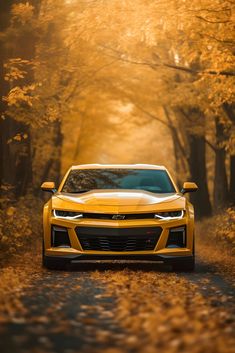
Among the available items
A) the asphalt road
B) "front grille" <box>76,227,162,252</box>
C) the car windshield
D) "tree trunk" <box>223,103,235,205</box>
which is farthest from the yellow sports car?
"tree trunk" <box>223,103,235,205</box>

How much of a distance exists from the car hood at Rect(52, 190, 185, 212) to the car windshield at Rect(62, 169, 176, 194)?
0.70m

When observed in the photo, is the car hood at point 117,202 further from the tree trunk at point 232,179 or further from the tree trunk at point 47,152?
the tree trunk at point 47,152

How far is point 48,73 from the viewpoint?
23.0m

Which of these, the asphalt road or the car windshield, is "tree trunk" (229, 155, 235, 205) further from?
the asphalt road

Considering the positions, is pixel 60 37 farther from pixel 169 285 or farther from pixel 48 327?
pixel 48 327

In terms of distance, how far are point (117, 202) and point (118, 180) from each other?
1474 mm

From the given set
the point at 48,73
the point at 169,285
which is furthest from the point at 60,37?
the point at 169,285

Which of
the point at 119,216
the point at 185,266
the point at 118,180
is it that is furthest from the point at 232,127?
the point at 119,216

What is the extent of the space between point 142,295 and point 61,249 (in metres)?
2.86

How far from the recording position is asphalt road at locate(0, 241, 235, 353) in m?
6.11

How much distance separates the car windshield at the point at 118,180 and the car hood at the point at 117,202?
702 millimetres

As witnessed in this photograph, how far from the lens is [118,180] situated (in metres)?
13.3

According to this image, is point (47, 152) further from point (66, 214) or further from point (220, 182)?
point (66, 214)

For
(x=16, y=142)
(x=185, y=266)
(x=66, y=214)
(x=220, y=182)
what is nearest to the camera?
(x=66, y=214)
